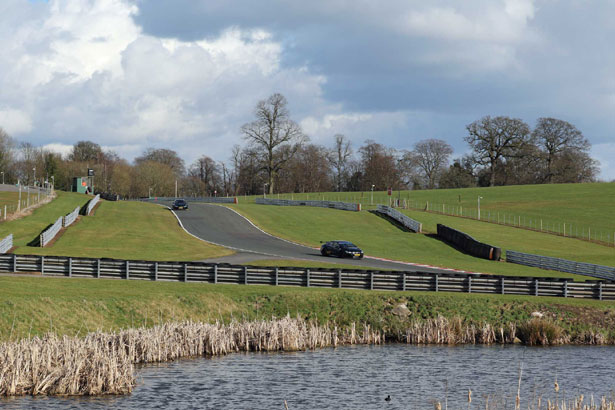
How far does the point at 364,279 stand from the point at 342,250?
62.7 feet

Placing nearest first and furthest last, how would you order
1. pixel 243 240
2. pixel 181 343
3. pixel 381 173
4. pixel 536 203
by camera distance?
pixel 181 343 → pixel 243 240 → pixel 536 203 → pixel 381 173

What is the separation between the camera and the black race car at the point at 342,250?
56.0 m

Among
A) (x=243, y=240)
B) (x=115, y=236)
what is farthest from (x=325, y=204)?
(x=115, y=236)

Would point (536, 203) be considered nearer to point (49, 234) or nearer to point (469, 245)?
point (469, 245)

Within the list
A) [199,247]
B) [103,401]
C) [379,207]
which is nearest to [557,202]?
[379,207]

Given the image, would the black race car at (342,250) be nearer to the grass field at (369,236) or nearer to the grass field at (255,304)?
the grass field at (369,236)

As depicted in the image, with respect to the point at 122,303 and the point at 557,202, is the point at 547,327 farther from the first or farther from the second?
the point at 557,202

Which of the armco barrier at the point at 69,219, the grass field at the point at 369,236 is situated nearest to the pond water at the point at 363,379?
the grass field at the point at 369,236

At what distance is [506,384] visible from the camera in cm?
2297

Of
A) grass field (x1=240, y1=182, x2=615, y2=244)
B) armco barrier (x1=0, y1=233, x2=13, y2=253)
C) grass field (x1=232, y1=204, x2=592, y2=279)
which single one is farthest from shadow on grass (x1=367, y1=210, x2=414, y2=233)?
armco barrier (x1=0, y1=233, x2=13, y2=253)

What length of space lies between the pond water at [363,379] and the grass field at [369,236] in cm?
2477

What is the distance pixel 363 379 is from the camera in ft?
76.9

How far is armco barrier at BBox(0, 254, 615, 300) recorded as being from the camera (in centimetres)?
3762

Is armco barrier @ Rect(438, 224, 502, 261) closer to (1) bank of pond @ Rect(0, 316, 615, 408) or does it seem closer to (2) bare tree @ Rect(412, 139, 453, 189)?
(1) bank of pond @ Rect(0, 316, 615, 408)
